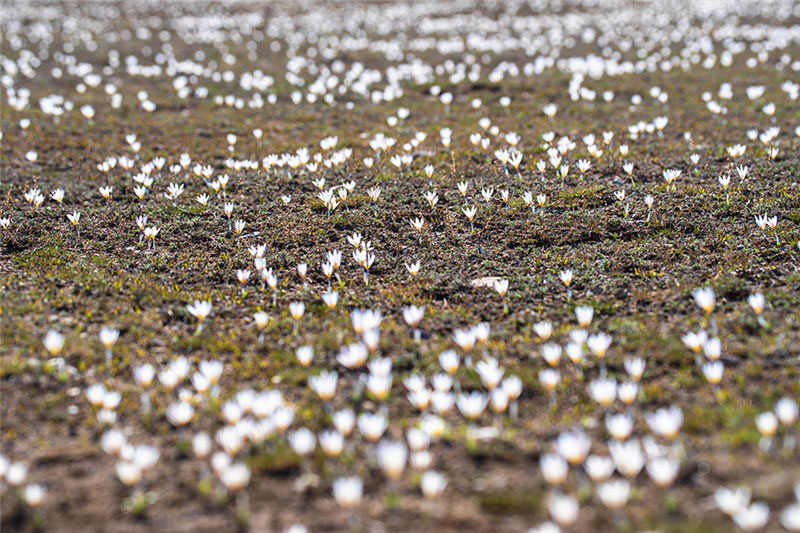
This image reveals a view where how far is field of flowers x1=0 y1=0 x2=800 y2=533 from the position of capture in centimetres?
447

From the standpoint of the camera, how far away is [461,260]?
Answer: 847cm

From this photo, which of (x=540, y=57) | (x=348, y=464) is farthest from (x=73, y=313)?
(x=540, y=57)

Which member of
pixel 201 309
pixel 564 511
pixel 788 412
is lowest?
pixel 564 511

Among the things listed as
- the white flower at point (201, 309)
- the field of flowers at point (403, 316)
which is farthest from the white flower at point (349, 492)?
the white flower at point (201, 309)

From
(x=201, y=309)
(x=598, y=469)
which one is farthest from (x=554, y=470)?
(x=201, y=309)

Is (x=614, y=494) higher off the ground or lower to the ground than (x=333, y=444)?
lower

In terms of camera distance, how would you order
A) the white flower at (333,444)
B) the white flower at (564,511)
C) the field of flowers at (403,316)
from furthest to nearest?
the white flower at (333,444) < the field of flowers at (403,316) < the white flower at (564,511)

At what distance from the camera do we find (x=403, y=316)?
7.17 metres

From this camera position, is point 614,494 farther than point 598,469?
No

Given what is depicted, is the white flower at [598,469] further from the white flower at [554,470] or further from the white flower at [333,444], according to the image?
the white flower at [333,444]

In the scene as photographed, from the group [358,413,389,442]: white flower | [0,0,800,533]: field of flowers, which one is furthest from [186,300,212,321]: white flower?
[358,413,389,442]: white flower

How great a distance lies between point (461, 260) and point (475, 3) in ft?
105

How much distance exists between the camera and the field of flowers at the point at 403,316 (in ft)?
14.7

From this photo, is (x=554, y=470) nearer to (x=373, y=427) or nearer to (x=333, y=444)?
(x=373, y=427)
